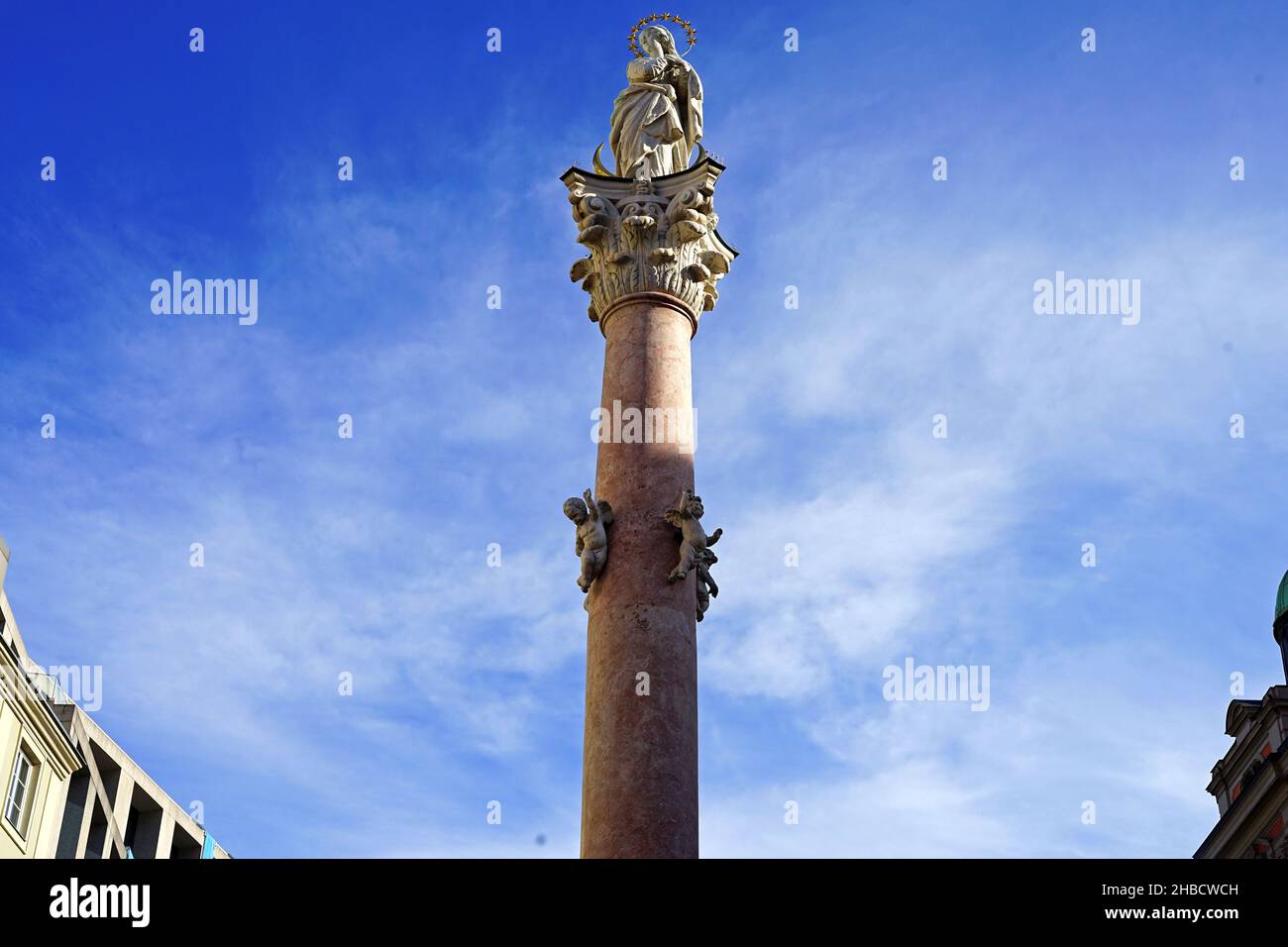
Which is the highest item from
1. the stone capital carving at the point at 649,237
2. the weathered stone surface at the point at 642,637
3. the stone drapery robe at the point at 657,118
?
the stone drapery robe at the point at 657,118

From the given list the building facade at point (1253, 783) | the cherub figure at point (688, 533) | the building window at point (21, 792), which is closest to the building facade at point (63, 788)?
the building window at point (21, 792)

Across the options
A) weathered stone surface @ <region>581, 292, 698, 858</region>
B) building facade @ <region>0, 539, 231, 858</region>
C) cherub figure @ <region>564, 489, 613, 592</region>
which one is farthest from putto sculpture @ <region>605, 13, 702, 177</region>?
building facade @ <region>0, 539, 231, 858</region>

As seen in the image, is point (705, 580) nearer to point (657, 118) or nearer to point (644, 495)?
point (644, 495)

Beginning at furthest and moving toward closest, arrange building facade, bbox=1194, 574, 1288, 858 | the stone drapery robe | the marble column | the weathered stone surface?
building facade, bbox=1194, 574, 1288, 858, the stone drapery robe, the marble column, the weathered stone surface

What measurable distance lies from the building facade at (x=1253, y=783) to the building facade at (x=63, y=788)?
35.4 meters

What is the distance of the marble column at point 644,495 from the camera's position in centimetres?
1683

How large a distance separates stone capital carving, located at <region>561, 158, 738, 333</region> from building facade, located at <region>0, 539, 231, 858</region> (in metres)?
24.5

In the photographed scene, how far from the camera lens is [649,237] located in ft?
69.8

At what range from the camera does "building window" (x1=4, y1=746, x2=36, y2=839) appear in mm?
43750

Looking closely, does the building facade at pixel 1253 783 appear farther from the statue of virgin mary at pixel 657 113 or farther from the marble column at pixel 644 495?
the marble column at pixel 644 495

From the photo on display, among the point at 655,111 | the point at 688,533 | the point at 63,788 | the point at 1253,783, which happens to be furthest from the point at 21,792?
the point at 1253,783

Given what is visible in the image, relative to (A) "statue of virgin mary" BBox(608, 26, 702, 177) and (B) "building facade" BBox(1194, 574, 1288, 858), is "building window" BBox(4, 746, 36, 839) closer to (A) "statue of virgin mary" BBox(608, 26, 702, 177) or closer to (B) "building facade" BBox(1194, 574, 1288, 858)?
(A) "statue of virgin mary" BBox(608, 26, 702, 177)
